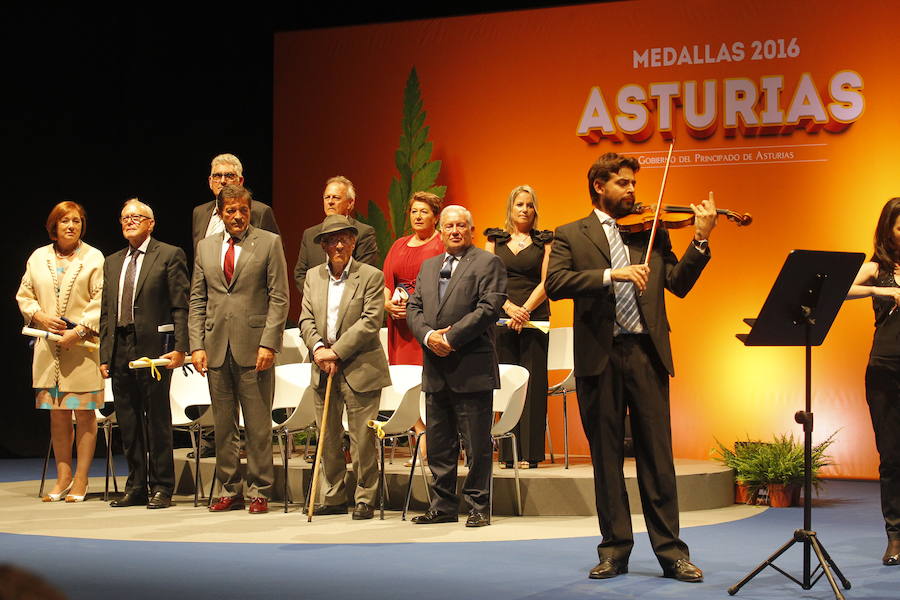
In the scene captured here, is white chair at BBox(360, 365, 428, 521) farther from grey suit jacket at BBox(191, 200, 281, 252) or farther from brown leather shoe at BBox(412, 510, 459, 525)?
grey suit jacket at BBox(191, 200, 281, 252)

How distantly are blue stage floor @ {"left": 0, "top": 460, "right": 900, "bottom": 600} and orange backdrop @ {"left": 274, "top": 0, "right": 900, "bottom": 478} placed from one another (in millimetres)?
2627

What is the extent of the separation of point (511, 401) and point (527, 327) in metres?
0.66

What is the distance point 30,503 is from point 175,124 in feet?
13.1

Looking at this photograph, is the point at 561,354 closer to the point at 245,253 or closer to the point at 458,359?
the point at 458,359

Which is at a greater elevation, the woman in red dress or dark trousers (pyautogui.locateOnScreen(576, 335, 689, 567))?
the woman in red dress

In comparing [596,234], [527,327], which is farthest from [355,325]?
[596,234]

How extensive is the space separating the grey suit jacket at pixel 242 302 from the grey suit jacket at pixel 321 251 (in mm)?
626

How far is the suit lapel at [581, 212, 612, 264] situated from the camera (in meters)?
4.44

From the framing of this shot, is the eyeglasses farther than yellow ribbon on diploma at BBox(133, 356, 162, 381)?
Yes

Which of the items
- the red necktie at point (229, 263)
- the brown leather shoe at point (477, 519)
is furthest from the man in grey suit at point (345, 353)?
the brown leather shoe at point (477, 519)

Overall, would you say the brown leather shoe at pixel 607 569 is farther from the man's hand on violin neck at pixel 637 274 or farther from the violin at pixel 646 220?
the violin at pixel 646 220

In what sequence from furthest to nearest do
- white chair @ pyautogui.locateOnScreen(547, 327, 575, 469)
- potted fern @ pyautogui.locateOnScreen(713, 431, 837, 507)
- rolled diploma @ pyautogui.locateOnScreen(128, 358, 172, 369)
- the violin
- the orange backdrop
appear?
the orange backdrop, white chair @ pyautogui.locateOnScreen(547, 327, 575, 469), potted fern @ pyautogui.locateOnScreen(713, 431, 837, 507), rolled diploma @ pyautogui.locateOnScreen(128, 358, 172, 369), the violin

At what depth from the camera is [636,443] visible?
4.37m

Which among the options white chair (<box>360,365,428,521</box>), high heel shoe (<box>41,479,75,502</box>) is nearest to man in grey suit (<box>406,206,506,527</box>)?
white chair (<box>360,365,428,521</box>)
